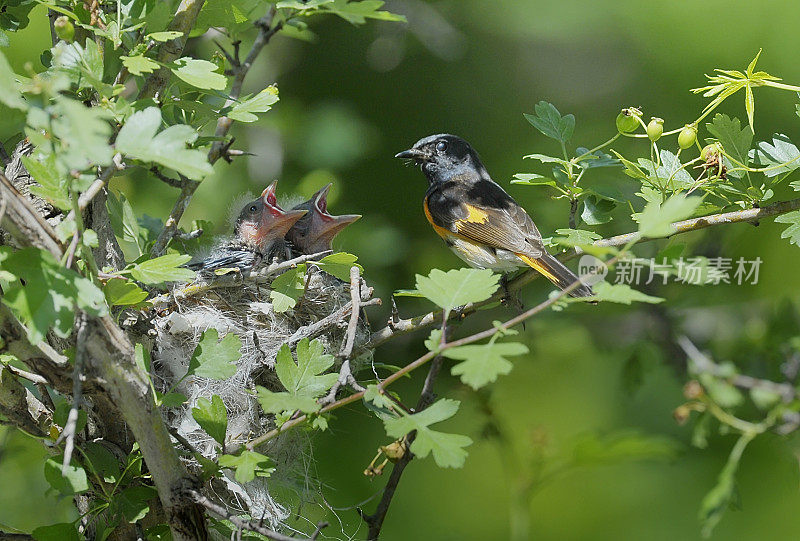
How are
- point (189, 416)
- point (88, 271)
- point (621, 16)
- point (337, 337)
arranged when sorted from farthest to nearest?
point (621, 16), point (337, 337), point (189, 416), point (88, 271)

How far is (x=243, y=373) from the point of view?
2449 millimetres

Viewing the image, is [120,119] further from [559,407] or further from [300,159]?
[559,407]

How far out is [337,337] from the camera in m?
2.66

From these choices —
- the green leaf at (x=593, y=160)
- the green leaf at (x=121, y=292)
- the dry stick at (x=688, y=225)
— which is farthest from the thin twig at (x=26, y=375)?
the green leaf at (x=593, y=160)

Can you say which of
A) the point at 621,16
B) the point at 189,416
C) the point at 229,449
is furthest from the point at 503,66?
the point at 229,449

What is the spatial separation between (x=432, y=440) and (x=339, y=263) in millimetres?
669

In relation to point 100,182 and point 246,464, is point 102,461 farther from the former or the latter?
point 100,182

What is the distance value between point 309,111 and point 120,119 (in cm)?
280

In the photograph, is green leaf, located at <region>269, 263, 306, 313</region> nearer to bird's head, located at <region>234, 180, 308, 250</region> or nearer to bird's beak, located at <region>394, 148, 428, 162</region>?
bird's head, located at <region>234, 180, 308, 250</region>

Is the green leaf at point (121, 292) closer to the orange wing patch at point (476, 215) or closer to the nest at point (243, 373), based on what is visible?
the nest at point (243, 373)

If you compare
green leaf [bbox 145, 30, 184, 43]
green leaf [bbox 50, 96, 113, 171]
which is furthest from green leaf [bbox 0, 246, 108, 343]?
green leaf [bbox 145, 30, 184, 43]

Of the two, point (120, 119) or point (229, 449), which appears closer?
point (120, 119)

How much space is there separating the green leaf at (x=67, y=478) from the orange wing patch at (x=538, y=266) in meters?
1.48

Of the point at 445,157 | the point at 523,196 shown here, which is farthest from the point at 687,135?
the point at 523,196
